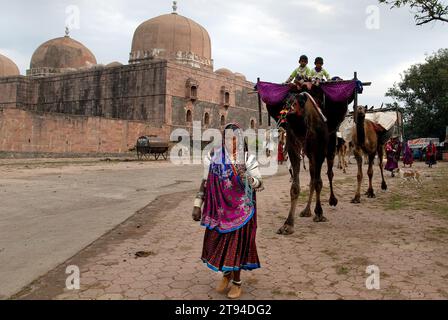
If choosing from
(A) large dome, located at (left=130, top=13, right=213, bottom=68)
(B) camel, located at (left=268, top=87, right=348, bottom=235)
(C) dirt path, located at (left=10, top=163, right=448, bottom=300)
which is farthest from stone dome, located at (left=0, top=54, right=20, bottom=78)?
(B) camel, located at (left=268, top=87, right=348, bottom=235)

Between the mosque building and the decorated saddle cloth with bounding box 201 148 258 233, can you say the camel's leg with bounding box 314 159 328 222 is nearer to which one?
the decorated saddle cloth with bounding box 201 148 258 233

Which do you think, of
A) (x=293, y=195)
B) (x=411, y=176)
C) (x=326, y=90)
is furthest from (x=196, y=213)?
(x=411, y=176)

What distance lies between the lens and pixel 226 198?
11.0 ft

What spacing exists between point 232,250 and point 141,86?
34.0 meters

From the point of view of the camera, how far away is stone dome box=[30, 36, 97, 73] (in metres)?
41.1

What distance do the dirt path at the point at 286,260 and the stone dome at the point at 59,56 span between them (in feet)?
130

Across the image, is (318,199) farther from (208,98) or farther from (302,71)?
(208,98)

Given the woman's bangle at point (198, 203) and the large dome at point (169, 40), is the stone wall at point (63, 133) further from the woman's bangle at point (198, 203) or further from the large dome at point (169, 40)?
the woman's bangle at point (198, 203)

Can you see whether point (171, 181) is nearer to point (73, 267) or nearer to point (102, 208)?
point (102, 208)

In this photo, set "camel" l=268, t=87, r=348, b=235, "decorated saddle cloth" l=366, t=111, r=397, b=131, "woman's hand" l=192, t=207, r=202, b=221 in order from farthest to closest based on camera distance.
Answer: "decorated saddle cloth" l=366, t=111, r=397, b=131 → "camel" l=268, t=87, r=348, b=235 → "woman's hand" l=192, t=207, r=202, b=221

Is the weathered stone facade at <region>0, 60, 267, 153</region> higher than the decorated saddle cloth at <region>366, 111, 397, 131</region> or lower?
higher

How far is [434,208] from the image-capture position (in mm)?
7160

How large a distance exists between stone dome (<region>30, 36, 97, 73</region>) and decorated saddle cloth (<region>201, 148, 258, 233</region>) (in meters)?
42.5
